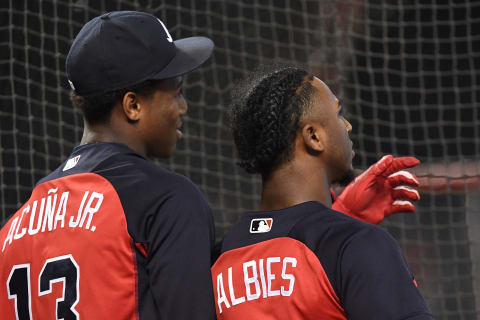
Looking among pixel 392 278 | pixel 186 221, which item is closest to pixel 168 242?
pixel 186 221

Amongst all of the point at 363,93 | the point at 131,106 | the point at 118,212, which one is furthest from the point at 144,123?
the point at 363,93

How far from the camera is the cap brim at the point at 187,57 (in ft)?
3.53

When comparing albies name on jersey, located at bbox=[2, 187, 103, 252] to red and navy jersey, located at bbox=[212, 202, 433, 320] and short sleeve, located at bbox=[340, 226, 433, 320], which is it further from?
short sleeve, located at bbox=[340, 226, 433, 320]

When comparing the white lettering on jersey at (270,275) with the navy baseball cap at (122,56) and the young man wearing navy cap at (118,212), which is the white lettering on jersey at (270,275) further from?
the navy baseball cap at (122,56)

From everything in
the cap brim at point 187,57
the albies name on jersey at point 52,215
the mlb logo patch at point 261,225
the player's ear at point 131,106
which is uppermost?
the cap brim at point 187,57

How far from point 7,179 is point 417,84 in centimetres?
237

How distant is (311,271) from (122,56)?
1.32 ft

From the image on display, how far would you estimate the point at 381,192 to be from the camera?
1.34 m

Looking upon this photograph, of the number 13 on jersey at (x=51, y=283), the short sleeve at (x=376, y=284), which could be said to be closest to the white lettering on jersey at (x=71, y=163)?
the number 13 on jersey at (x=51, y=283)

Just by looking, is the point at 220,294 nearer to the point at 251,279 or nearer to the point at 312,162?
the point at 251,279

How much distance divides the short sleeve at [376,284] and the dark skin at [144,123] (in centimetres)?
34

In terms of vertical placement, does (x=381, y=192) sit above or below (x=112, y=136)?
below

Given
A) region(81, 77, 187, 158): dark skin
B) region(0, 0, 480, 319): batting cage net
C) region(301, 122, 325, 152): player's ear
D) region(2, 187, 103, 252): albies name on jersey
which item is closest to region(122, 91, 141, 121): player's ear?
region(81, 77, 187, 158): dark skin

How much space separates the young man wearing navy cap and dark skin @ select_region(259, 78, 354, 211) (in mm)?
96
